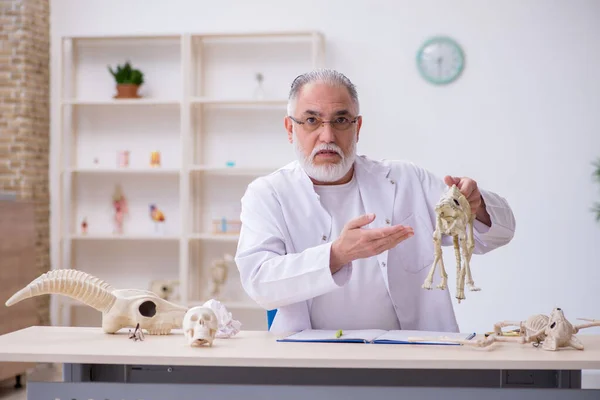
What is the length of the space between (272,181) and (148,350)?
92 cm

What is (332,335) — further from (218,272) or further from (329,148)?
(218,272)

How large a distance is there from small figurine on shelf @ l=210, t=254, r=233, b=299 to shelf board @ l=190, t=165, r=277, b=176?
1.95ft

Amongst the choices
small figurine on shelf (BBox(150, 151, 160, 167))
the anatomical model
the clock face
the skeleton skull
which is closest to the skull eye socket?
the skeleton skull

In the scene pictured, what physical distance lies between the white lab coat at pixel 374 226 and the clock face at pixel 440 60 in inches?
116

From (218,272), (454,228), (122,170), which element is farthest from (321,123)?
(122,170)

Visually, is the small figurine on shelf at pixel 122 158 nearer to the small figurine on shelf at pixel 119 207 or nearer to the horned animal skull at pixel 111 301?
the small figurine on shelf at pixel 119 207

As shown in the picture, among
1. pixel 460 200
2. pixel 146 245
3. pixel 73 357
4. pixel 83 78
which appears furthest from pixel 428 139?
pixel 73 357

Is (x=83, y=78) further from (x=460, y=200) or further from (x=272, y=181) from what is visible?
(x=460, y=200)

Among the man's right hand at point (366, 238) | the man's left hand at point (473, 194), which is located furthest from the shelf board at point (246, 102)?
the man's right hand at point (366, 238)

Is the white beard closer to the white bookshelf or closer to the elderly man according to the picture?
the elderly man

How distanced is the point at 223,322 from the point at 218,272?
3.39 meters

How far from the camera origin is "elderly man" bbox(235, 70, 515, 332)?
2512mm

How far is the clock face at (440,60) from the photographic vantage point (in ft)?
18.4

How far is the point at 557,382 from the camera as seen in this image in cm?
193
